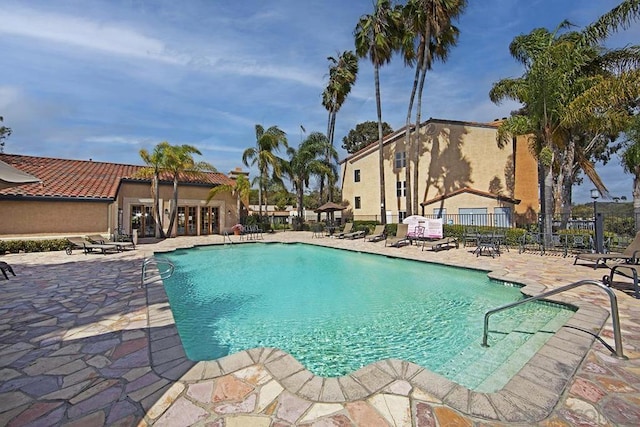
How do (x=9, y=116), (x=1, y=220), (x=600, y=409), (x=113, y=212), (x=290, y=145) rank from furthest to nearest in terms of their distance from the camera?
1. (x=290, y=145)
2. (x=9, y=116)
3. (x=113, y=212)
4. (x=1, y=220)
5. (x=600, y=409)

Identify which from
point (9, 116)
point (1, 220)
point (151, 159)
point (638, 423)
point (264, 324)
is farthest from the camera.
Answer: point (9, 116)

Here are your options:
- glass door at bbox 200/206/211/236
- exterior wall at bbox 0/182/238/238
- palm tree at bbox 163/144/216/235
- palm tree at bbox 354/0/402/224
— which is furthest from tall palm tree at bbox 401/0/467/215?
exterior wall at bbox 0/182/238/238

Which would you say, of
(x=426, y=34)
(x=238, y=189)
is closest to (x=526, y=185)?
(x=426, y=34)

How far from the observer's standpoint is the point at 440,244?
13.6m

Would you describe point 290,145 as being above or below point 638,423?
above

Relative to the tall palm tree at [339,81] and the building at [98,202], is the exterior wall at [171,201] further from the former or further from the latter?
the tall palm tree at [339,81]

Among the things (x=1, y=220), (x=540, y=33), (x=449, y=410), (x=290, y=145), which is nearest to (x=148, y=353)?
(x=449, y=410)

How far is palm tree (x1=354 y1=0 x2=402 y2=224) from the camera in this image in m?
19.9

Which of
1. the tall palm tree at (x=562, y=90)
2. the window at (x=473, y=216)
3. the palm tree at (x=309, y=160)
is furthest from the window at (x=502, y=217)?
the palm tree at (x=309, y=160)

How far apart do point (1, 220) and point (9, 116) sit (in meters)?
17.6

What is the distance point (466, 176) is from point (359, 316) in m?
19.7

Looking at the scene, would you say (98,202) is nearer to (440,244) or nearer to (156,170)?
(156,170)

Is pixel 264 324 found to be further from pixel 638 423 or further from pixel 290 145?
pixel 290 145

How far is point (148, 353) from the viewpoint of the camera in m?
3.62
